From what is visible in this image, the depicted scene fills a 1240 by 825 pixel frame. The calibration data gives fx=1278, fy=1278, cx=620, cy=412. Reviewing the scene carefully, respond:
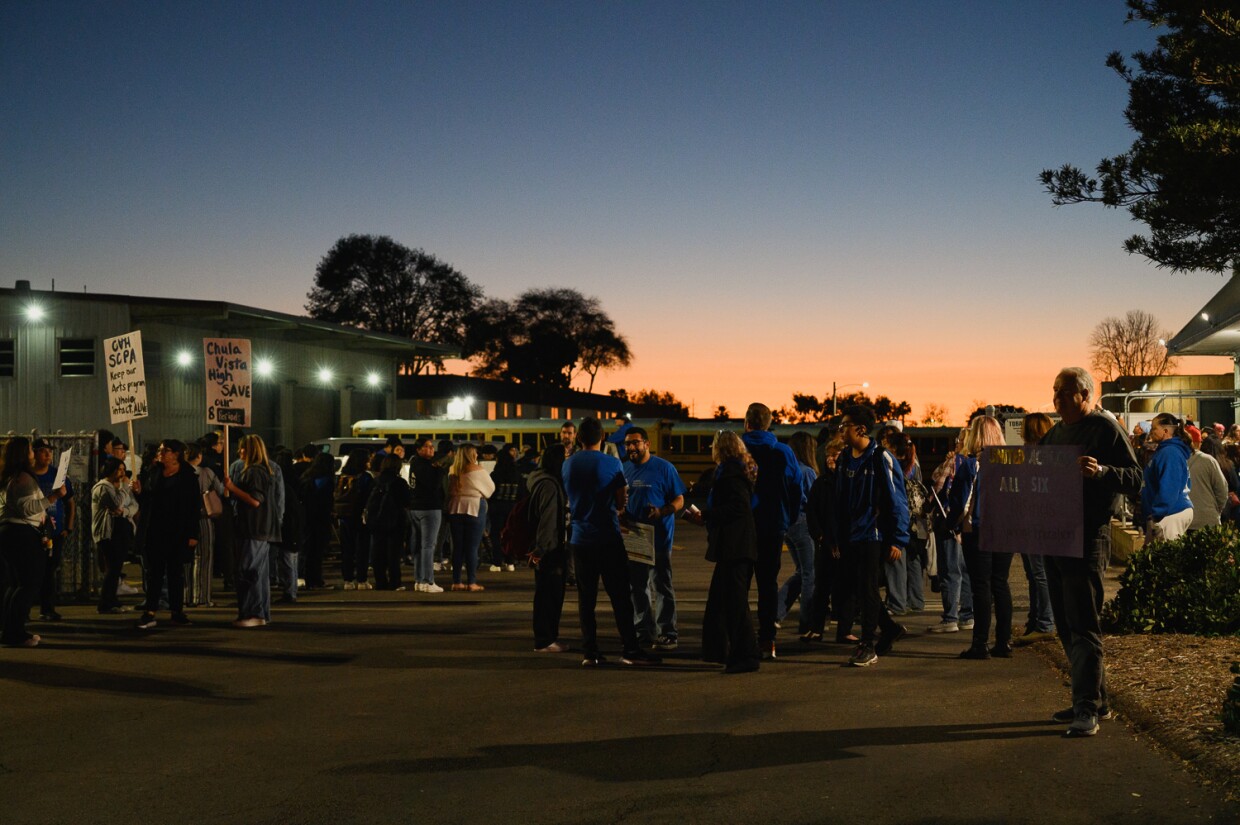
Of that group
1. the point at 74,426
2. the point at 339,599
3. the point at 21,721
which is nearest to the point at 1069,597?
the point at 21,721

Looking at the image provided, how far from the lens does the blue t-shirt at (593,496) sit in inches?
394

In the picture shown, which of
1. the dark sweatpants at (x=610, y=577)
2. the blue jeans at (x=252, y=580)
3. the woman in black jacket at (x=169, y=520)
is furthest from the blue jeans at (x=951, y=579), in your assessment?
the woman in black jacket at (x=169, y=520)

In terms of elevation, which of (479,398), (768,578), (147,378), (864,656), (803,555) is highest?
(479,398)

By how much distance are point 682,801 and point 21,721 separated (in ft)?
14.9

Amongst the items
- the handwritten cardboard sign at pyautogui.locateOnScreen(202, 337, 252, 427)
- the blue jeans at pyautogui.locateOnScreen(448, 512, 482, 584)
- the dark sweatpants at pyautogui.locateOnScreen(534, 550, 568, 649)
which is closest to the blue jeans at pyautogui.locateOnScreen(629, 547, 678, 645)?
→ the dark sweatpants at pyautogui.locateOnScreen(534, 550, 568, 649)

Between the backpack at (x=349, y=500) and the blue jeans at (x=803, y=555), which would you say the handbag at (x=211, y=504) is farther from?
the blue jeans at (x=803, y=555)

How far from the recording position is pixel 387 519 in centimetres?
Answer: 1595

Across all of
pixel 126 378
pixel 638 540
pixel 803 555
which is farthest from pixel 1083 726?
pixel 126 378

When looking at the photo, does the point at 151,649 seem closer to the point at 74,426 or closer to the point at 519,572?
the point at 519,572

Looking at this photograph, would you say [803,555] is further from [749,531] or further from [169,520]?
[169,520]

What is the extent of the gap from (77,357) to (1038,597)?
32.6m

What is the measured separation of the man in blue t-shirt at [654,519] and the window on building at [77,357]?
3024cm

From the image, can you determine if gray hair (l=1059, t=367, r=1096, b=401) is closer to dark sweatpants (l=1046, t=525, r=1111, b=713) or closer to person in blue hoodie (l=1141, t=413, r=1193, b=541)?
dark sweatpants (l=1046, t=525, r=1111, b=713)

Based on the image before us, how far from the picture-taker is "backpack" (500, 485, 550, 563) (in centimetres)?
1100
